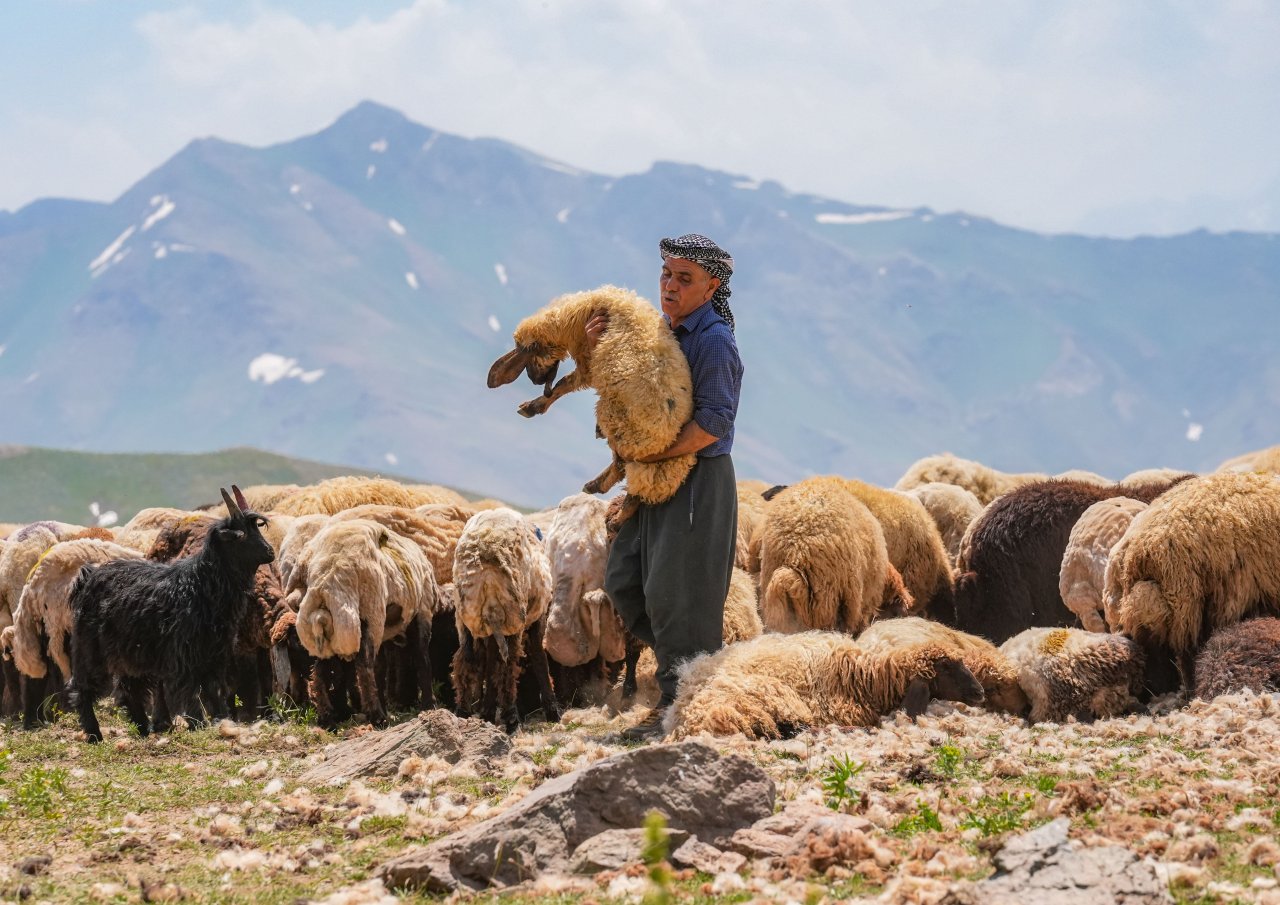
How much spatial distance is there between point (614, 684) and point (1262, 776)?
16.9ft

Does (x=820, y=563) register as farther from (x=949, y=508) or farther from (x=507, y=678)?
(x=949, y=508)

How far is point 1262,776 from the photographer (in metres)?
5.72

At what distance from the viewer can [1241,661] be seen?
25.6 ft

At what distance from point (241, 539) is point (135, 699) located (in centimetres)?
131

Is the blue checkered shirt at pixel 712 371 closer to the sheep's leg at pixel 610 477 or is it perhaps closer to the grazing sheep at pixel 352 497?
the sheep's leg at pixel 610 477

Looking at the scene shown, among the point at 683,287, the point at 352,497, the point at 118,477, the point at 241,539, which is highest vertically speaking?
the point at 118,477

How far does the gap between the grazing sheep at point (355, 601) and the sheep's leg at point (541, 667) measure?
2.84 feet

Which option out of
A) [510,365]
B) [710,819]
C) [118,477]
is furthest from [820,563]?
[118,477]

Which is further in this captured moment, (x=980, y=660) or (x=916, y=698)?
(x=980, y=660)

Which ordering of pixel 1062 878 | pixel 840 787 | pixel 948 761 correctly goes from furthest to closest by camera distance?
pixel 948 761
pixel 840 787
pixel 1062 878

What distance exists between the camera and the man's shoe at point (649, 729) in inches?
296

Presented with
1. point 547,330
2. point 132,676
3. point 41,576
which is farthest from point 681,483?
point 41,576

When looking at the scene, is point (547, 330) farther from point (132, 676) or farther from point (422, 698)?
point (132, 676)

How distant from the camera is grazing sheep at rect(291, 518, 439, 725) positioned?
8.97 m
